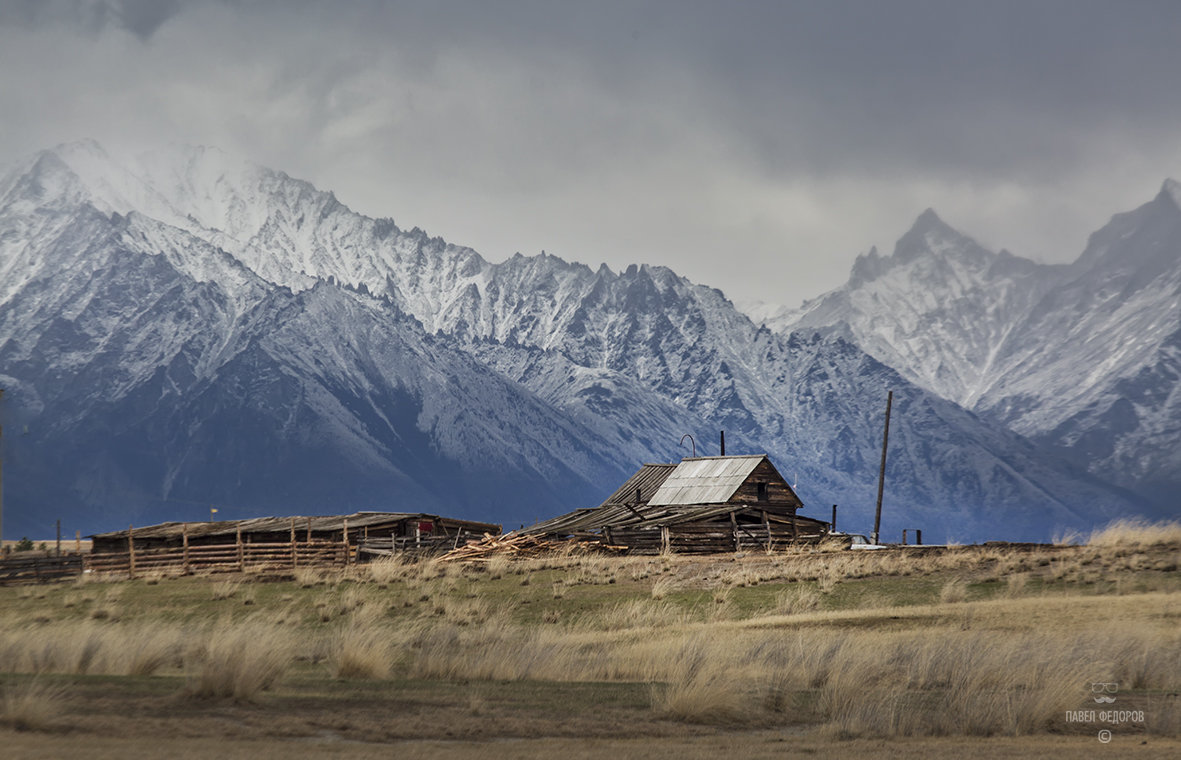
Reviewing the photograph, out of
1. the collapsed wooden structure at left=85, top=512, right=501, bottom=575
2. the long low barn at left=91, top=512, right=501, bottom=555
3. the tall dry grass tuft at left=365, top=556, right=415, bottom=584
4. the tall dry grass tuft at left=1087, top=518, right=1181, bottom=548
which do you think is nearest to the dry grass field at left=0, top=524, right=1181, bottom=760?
the tall dry grass tuft at left=365, top=556, right=415, bottom=584

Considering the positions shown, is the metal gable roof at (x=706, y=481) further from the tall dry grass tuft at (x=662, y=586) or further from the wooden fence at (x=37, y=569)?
the tall dry grass tuft at (x=662, y=586)

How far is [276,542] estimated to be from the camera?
61.6 metres

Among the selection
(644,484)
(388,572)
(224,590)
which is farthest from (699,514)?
(224,590)

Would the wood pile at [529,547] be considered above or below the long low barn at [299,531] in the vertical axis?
below

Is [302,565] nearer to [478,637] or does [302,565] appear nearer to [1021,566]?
[1021,566]

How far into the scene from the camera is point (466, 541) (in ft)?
207

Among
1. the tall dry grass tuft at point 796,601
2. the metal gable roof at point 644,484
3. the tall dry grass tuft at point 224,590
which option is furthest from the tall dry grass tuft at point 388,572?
the metal gable roof at point 644,484

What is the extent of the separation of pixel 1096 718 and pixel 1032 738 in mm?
1070

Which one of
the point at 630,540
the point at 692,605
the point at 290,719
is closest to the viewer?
the point at 290,719

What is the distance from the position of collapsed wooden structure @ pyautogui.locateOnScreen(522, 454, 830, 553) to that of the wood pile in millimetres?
877

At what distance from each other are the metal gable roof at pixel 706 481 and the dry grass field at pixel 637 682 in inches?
1534

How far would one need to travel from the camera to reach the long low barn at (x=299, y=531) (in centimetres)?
6412

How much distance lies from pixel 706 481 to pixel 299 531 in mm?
21602

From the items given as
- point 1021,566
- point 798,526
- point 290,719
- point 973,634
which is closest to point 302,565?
point 798,526
